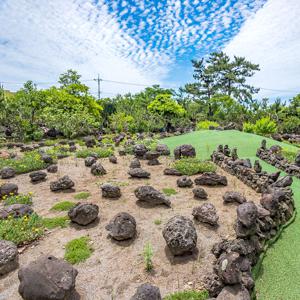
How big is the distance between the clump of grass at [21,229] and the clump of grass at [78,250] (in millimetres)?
906

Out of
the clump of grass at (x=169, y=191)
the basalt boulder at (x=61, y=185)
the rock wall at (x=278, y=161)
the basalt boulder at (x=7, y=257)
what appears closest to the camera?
the basalt boulder at (x=7, y=257)

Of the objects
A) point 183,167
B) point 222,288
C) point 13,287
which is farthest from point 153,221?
point 183,167

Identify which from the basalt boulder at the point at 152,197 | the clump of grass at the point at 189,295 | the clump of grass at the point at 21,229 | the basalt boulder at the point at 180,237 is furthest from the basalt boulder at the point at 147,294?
the basalt boulder at the point at 152,197

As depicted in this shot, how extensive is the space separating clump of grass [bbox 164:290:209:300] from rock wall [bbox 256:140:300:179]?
25.5 ft

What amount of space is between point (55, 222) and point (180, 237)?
129 inches

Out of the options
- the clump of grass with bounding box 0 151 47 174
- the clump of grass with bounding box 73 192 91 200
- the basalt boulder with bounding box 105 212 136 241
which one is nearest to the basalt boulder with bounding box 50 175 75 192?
the clump of grass with bounding box 73 192 91 200

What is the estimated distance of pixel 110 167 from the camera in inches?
465

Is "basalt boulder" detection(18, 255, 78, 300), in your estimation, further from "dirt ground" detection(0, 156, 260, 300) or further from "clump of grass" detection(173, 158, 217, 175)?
"clump of grass" detection(173, 158, 217, 175)

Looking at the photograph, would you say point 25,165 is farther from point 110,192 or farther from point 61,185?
point 110,192

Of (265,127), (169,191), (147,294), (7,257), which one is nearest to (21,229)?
(7,257)

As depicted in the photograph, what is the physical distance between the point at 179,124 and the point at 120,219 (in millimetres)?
26528

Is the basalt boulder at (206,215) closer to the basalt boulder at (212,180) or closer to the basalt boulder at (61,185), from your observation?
the basalt boulder at (212,180)

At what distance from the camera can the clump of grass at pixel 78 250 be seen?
4637 millimetres

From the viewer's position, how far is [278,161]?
36.5ft
